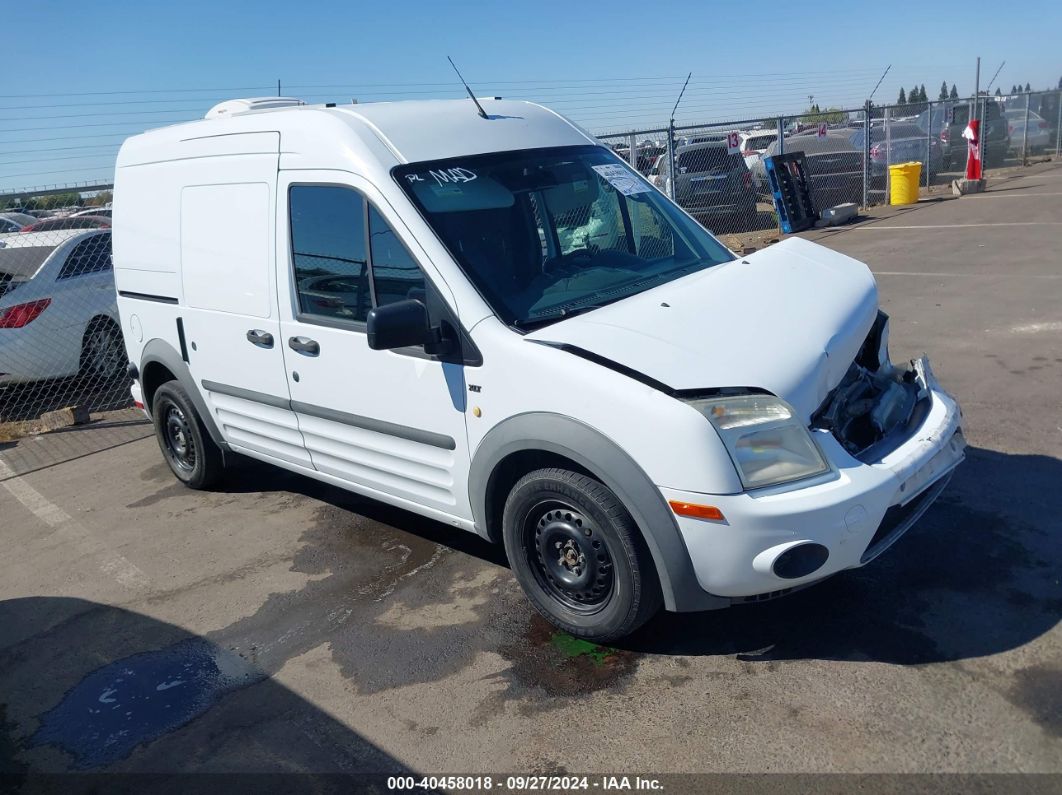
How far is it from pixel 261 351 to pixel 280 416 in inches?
14.4

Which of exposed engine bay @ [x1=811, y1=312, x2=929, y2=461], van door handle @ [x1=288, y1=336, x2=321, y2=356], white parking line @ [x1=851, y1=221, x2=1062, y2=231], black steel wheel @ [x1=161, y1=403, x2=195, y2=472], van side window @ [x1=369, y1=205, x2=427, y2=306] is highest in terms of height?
van side window @ [x1=369, y1=205, x2=427, y2=306]

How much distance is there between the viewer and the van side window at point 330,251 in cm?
428

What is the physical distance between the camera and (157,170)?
5.60 m

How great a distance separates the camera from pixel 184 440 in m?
6.12

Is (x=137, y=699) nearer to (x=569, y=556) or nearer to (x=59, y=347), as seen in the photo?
(x=569, y=556)

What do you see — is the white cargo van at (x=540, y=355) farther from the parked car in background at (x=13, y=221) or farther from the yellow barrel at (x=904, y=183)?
the parked car in background at (x=13, y=221)

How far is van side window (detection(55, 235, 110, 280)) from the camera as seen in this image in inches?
358

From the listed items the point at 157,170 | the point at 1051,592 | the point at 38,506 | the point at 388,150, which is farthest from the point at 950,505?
the point at 38,506

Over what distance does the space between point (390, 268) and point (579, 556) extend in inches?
61.3

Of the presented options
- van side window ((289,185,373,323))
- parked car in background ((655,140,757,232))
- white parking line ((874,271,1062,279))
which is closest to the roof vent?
van side window ((289,185,373,323))

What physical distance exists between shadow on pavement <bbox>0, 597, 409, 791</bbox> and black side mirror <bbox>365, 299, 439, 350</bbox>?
1.49m

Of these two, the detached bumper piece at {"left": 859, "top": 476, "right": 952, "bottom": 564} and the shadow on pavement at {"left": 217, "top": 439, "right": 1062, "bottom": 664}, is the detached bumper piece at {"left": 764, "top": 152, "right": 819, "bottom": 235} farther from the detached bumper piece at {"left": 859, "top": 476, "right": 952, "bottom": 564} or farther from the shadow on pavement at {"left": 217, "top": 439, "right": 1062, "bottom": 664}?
the detached bumper piece at {"left": 859, "top": 476, "right": 952, "bottom": 564}

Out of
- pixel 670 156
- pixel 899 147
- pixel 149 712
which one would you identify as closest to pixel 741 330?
pixel 149 712

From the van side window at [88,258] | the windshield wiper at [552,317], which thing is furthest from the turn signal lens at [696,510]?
the van side window at [88,258]
